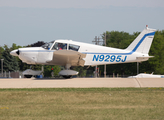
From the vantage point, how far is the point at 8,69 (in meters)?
62.2

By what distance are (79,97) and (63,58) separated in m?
6.52

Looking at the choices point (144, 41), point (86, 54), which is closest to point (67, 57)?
point (86, 54)

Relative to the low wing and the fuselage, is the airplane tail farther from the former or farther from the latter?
the low wing

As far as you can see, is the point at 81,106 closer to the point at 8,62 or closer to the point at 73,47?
the point at 73,47

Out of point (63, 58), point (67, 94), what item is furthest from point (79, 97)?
point (63, 58)

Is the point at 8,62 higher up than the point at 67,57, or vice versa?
the point at 67,57

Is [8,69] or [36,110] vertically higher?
[36,110]

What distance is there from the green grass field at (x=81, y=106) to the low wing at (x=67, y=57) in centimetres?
500

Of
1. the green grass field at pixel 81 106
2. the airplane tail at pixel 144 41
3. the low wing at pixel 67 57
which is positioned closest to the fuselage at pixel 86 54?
the airplane tail at pixel 144 41

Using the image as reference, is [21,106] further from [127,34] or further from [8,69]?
[127,34]

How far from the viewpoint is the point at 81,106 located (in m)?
7.52

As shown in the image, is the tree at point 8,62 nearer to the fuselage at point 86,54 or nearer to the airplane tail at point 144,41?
the fuselage at point 86,54

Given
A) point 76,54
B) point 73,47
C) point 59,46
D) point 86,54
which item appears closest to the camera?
point 76,54

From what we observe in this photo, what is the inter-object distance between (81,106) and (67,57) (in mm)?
7604
